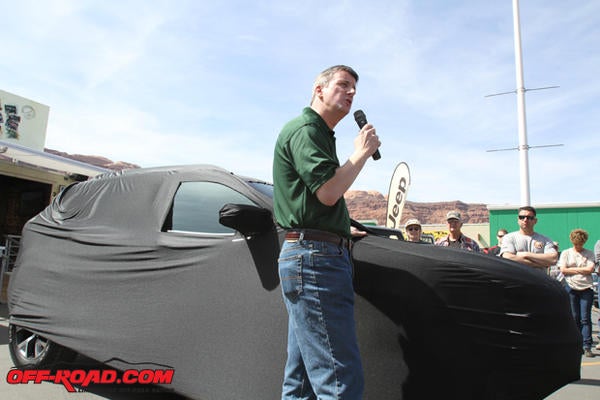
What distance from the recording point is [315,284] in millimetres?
1680

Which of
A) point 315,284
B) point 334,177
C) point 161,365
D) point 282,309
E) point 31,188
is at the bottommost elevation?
point 161,365

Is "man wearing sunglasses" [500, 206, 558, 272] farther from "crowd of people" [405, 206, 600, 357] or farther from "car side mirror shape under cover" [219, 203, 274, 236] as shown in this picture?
"car side mirror shape under cover" [219, 203, 274, 236]

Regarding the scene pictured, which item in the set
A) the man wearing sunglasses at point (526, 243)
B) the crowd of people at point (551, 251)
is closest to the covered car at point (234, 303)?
the man wearing sunglasses at point (526, 243)

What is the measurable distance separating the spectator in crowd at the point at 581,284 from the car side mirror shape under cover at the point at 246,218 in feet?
17.2

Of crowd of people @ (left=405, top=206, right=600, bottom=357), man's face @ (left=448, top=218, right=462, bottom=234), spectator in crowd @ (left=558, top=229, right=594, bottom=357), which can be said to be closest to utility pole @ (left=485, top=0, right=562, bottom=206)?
crowd of people @ (left=405, top=206, right=600, bottom=357)

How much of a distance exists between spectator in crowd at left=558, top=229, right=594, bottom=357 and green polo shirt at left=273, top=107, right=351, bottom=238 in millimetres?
5444

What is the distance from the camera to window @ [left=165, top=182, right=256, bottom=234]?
9.06 feet

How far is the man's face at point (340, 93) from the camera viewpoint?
6.23ft

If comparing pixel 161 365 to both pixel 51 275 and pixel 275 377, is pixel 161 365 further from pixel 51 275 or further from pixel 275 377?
pixel 51 275

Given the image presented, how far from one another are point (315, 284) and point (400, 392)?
2.36ft

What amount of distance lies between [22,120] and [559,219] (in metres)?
24.5

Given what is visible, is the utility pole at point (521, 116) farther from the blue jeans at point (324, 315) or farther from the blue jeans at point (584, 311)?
the blue jeans at point (324, 315)

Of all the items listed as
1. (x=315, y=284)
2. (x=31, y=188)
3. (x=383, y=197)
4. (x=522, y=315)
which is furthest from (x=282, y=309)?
(x=383, y=197)
